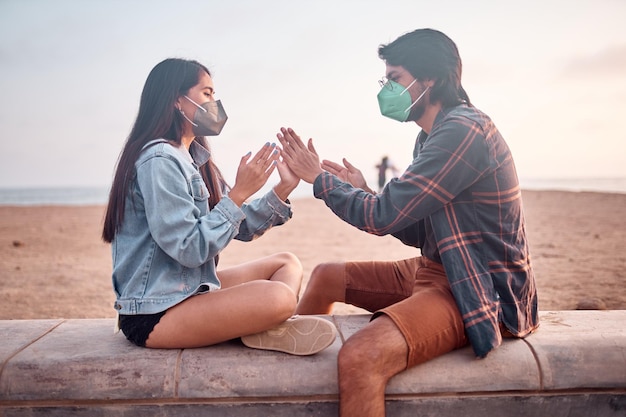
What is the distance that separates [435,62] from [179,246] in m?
1.65

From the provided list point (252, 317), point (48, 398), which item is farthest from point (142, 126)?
point (48, 398)

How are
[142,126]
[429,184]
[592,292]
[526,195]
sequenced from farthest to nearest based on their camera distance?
[526,195] → [592,292] → [142,126] → [429,184]

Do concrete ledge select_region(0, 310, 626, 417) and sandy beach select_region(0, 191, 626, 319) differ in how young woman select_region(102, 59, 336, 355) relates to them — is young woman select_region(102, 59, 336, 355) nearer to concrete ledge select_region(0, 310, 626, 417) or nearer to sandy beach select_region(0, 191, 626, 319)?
concrete ledge select_region(0, 310, 626, 417)

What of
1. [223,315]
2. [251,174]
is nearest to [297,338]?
[223,315]

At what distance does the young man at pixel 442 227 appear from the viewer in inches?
98.6

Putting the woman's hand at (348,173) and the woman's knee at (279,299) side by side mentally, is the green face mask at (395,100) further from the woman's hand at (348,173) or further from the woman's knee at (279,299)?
the woman's knee at (279,299)

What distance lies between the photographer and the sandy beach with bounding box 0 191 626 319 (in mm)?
6434

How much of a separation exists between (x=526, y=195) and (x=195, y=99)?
21.7 metres

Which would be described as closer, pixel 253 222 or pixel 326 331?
pixel 326 331

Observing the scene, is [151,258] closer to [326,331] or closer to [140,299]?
[140,299]

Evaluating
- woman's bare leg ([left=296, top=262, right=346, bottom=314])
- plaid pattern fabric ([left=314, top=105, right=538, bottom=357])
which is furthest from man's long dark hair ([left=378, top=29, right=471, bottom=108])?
woman's bare leg ([left=296, top=262, right=346, bottom=314])

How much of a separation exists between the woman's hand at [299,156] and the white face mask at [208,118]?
346mm

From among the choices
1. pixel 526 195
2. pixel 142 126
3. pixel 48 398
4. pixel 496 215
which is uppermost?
pixel 142 126

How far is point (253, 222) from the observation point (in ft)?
11.0
